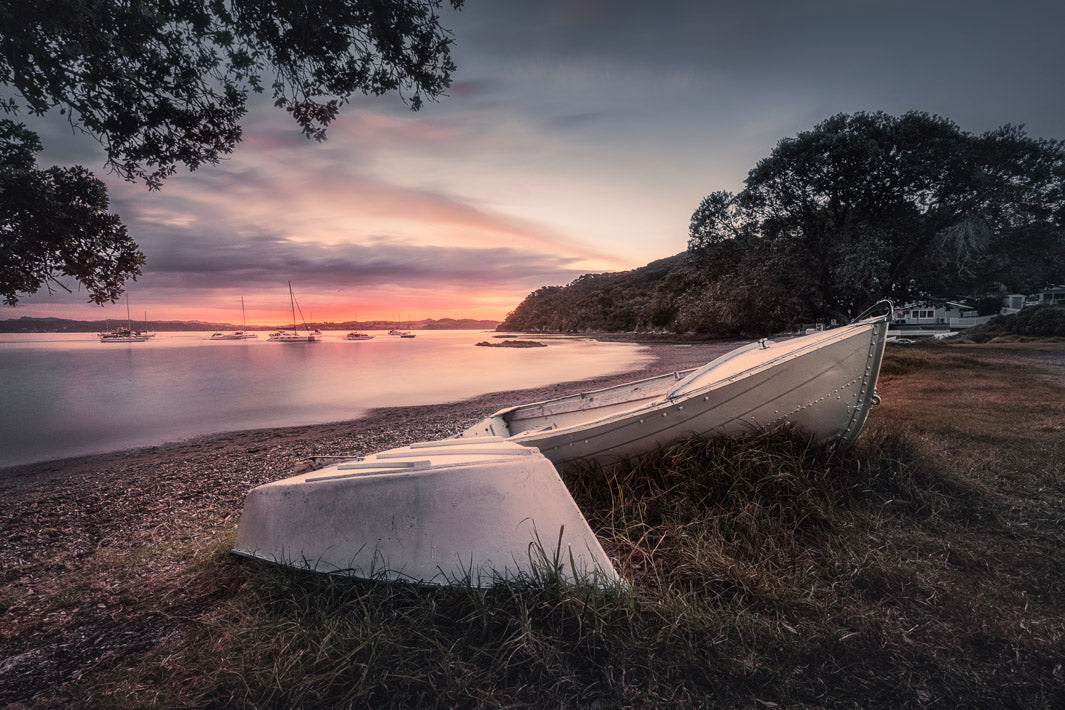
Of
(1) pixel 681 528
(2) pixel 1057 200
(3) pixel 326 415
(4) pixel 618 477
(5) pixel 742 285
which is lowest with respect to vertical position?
(3) pixel 326 415

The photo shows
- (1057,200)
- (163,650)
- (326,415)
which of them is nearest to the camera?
(163,650)

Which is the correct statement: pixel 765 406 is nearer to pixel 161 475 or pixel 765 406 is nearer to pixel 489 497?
pixel 489 497

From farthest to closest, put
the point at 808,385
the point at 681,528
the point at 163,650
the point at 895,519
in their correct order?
the point at 808,385, the point at 895,519, the point at 681,528, the point at 163,650

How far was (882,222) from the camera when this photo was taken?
46.0 feet

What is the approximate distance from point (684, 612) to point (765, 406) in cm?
182

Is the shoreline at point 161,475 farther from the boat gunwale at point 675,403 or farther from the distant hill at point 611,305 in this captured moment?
the distant hill at point 611,305

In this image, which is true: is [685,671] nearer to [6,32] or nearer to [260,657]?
[260,657]

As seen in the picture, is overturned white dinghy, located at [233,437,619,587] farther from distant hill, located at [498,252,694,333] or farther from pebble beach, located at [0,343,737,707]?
distant hill, located at [498,252,694,333]

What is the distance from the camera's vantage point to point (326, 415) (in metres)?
16.3

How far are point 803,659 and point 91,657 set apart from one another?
3.54m

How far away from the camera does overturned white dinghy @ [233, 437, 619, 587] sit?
2.47 metres

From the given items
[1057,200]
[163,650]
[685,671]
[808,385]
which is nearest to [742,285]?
[1057,200]

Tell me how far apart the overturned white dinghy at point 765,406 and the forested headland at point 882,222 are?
37.2 ft

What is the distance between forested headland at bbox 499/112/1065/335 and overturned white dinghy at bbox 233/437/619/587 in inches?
545
